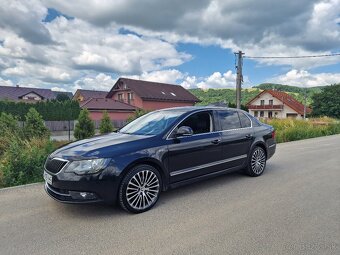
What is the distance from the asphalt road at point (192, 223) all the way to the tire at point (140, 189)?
0.14m

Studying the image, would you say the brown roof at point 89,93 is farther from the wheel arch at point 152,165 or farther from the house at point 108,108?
the wheel arch at point 152,165

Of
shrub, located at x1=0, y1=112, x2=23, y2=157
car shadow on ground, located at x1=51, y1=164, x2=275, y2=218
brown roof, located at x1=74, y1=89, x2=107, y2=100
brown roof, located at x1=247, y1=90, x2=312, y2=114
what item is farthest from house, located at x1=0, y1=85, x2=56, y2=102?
car shadow on ground, located at x1=51, y1=164, x2=275, y2=218

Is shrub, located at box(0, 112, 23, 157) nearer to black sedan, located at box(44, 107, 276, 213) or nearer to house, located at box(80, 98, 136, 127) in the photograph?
black sedan, located at box(44, 107, 276, 213)

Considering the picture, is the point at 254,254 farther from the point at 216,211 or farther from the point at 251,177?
the point at 251,177

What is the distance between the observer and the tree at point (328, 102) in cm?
5119

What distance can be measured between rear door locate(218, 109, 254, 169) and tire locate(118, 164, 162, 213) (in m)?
1.68

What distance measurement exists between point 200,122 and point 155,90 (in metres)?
39.6

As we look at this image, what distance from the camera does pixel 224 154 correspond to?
539 centimetres

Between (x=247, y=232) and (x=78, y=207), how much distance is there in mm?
2567

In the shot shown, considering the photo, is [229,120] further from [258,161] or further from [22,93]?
[22,93]

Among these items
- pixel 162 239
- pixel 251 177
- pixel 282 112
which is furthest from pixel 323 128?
pixel 282 112

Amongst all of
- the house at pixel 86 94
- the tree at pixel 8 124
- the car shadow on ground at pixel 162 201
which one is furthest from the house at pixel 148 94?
the car shadow on ground at pixel 162 201

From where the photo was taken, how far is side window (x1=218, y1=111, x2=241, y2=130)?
555 centimetres

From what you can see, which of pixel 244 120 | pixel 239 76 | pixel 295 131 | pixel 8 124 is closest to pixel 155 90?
pixel 239 76
